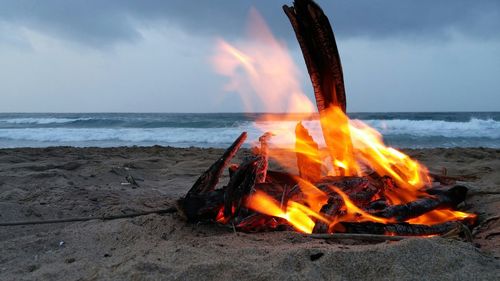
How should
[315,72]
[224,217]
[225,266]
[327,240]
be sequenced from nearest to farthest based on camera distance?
[225,266] < [327,240] < [224,217] < [315,72]

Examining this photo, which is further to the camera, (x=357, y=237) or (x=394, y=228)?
(x=394, y=228)

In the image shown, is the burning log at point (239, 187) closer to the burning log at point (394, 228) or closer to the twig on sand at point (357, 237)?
the twig on sand at point (357, 237)

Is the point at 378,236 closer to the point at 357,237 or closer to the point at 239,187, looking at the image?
the point at 357,237

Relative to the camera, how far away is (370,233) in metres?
2.90

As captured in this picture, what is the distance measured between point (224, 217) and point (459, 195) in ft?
7.09

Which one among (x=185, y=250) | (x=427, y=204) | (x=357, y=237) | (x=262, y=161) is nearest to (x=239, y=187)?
(x=262, y=161)

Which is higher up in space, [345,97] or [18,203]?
[345,97]

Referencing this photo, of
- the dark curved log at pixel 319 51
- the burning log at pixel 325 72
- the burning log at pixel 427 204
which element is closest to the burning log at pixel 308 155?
the burning log at pixel 325 72

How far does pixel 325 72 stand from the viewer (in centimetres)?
353

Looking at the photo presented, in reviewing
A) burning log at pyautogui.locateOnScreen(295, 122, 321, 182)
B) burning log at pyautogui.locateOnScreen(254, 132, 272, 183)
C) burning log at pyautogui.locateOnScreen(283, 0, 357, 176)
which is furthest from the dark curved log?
burning log at pyautogui.locateOnScreen(254, 132, 272, 183)

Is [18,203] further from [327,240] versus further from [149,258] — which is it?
[327,240]

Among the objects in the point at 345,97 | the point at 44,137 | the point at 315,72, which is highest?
the point at 315,72

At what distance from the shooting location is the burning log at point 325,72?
3.30 meters

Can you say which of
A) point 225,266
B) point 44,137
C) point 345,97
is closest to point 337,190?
point 345,97
